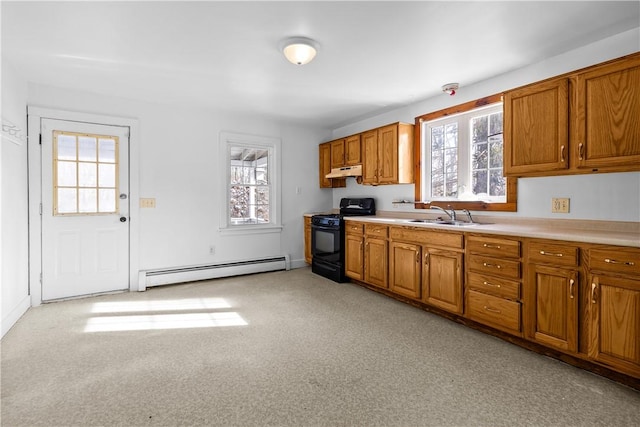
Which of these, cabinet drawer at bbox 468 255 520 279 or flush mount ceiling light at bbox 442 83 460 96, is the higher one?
flush mount ceiling light at bbox 442 83 460 96

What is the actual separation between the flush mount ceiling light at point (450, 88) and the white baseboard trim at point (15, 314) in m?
4.66

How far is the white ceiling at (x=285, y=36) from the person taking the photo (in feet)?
7.15

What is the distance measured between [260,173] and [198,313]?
8.14 ft

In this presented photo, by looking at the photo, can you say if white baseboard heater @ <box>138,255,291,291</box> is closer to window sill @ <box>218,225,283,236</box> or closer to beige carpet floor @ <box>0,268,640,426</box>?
window sill @ <box>218,225,283,236</box>

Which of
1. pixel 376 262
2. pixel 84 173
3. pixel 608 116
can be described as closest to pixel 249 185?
pixel 84 173

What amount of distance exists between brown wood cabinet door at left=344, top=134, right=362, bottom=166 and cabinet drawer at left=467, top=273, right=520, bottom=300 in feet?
7.93

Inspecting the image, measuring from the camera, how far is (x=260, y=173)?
17.0 feet

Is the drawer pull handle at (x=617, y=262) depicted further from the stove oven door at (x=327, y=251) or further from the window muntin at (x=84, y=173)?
the window muntin at (x=84, y=173)

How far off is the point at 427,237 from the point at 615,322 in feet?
Result: 5.02

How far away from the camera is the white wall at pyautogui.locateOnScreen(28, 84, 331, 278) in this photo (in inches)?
159

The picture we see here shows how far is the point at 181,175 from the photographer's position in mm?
4441

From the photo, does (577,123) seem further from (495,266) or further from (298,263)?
(298,263)

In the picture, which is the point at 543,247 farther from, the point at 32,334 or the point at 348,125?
the point at 32,334

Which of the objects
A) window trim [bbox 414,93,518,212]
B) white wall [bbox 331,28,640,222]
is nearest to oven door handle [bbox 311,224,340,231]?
window trim [bbox 414,93,518,212]
